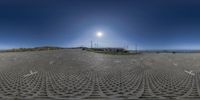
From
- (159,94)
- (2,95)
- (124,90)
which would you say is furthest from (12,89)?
(159,94)

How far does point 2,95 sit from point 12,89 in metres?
0.94

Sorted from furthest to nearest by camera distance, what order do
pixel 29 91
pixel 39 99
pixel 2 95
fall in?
1. pixel 29 91
2. pixel 2 95
3. pixel 39 99

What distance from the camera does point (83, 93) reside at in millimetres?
7348

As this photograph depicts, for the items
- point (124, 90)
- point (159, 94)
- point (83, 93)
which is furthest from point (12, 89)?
point (159, 94)

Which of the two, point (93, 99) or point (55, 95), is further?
point (55, 95)

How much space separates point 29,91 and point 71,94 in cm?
273

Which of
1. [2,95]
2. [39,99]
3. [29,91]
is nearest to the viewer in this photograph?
[39,99]

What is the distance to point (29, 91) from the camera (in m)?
7.57

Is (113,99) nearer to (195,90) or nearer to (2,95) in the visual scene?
(195,90)

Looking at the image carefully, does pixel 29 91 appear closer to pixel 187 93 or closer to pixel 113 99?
pixel 113 99

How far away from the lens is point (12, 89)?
25.7ft

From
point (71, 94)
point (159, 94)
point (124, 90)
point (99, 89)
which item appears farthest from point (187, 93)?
point (71, 94)

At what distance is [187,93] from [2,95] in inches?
424

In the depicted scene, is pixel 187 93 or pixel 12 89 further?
pixel 12 89
